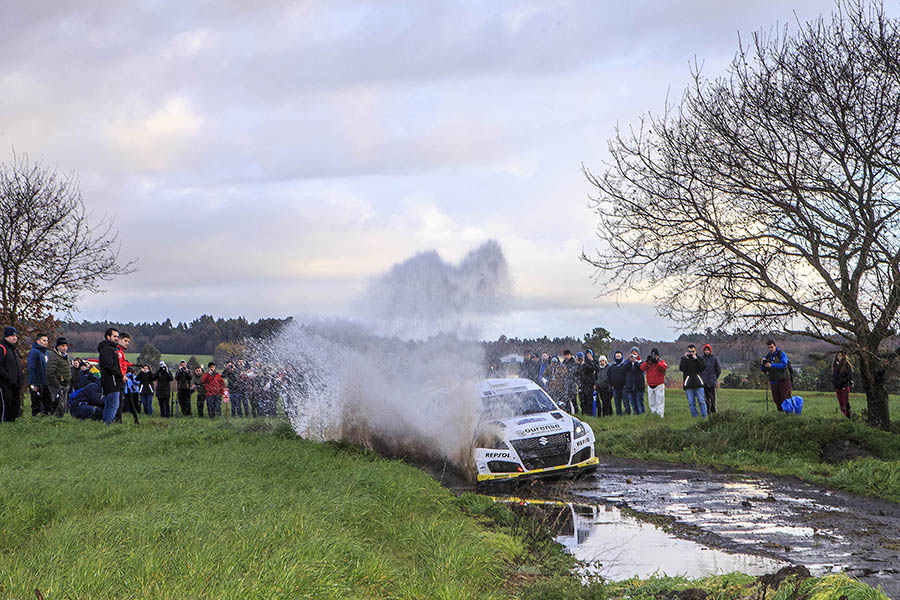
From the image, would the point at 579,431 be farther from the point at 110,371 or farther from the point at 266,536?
the point at 110,371

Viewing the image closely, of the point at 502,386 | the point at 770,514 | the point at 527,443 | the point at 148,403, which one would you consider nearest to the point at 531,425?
the point at 527,443

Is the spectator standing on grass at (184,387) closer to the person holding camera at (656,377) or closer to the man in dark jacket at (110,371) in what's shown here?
the man in dark jacket at (110,371)

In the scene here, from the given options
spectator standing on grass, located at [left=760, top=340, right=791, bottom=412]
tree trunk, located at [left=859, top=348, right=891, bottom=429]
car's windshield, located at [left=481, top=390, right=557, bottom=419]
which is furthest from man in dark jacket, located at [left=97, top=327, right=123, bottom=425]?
tree trunk, located at [left=859, top=348, right=891, bottom=429]

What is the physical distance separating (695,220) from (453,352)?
6.00m

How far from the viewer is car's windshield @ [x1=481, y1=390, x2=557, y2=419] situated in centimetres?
1364

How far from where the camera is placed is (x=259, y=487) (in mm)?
9641

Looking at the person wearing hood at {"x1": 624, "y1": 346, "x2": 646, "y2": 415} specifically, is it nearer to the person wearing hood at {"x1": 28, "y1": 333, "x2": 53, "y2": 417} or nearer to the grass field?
the grass field

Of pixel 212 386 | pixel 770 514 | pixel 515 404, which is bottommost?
pixel 770 514

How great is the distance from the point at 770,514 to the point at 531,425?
379 cm

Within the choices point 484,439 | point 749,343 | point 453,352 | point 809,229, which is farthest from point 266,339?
point 809,229

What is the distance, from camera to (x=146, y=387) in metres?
28.2

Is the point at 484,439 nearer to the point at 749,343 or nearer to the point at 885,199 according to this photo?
the point at 749,343

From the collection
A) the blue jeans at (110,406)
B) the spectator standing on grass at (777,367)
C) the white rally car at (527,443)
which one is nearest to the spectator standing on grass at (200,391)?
the blue jeans at (110,406)

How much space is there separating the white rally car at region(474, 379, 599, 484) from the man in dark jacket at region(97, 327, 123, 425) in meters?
9.16
